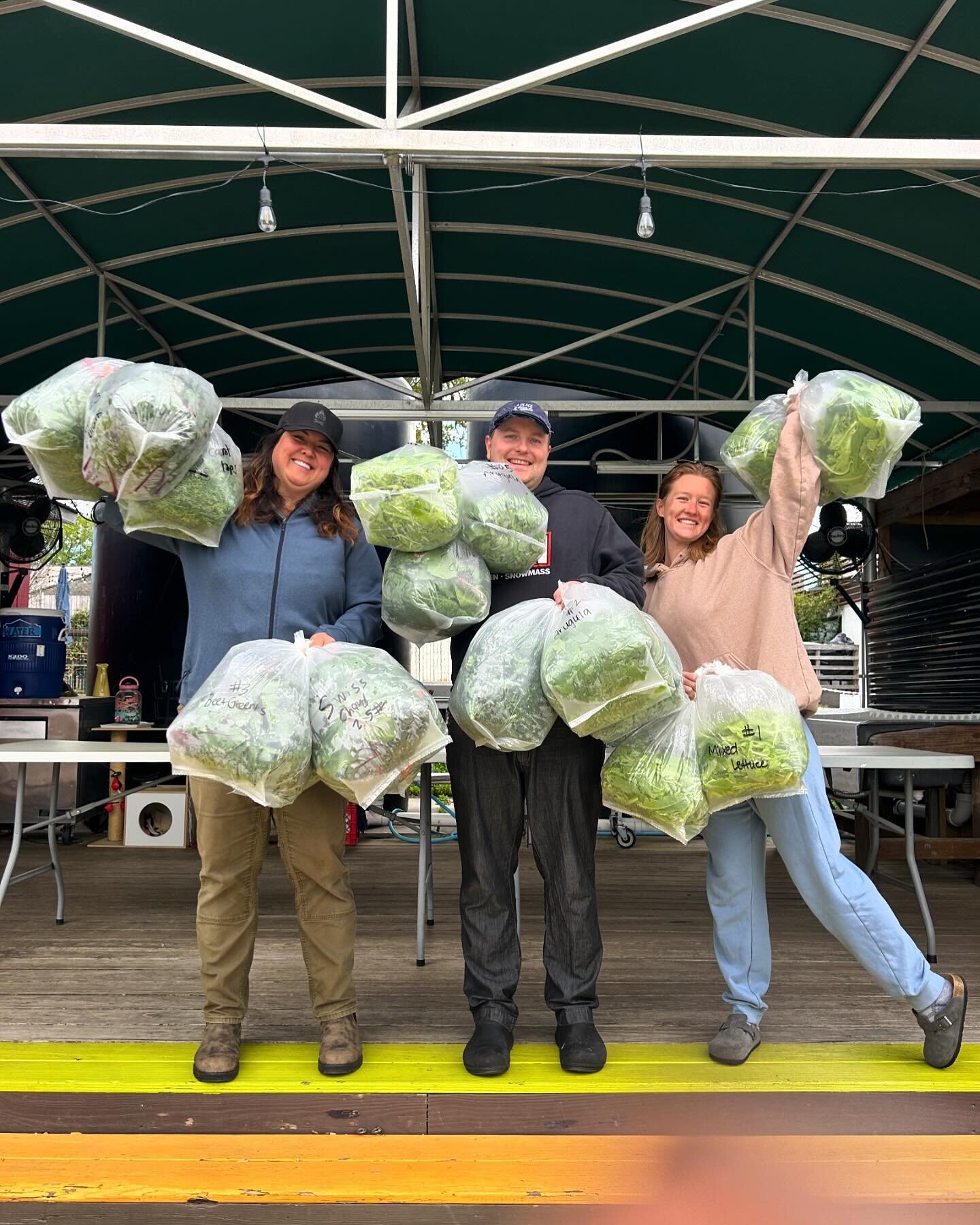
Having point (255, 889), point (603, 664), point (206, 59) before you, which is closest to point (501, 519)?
point (603, 664)

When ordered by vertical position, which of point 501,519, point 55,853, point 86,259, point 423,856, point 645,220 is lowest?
point 55,853

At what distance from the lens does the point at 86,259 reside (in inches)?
197

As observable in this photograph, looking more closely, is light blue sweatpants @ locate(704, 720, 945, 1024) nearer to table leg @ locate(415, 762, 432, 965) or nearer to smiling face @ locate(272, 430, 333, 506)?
table leg @ locate(415, 762, 432, 965)

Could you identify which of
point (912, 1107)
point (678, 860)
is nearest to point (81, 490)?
point (912, 1107)

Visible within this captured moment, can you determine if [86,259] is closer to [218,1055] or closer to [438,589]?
[438,589]

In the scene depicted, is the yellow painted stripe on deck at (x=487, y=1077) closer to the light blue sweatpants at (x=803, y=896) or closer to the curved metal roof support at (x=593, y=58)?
the light blue sweatpants at (x=803, y=896)

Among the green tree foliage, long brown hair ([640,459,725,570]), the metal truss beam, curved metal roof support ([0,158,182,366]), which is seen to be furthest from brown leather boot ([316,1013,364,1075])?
the green tree foliage

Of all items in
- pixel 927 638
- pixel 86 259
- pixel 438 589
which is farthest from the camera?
pixel 927 638

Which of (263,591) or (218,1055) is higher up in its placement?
(263,591)

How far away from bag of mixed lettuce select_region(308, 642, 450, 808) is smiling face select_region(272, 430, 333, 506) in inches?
20.1

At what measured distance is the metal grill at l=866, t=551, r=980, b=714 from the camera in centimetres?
598

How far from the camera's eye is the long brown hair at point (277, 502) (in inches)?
96.6

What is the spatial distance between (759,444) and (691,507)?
9.1 inches

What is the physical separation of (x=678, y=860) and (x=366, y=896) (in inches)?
74.1
